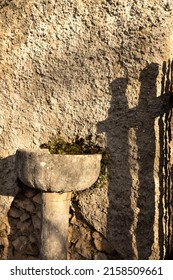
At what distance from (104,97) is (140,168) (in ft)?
1.74

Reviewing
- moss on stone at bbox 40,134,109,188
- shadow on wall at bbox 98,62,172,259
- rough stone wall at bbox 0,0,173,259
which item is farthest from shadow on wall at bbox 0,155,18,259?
shadow on wall at bbox 98,62,172,259

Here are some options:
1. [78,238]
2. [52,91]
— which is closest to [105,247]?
[78,238]

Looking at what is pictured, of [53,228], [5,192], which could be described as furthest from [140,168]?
[5,192]

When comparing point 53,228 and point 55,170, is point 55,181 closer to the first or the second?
point 55,170

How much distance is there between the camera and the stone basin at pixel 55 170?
1.52m

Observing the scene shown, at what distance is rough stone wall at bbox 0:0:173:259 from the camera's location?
173 cm

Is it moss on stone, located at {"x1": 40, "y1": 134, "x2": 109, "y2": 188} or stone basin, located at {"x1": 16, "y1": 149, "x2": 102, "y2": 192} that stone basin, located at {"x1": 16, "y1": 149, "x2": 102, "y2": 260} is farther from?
moss on stone, located at {"x1": 40, "y1": 134, "x2": 109, "y2": 188}

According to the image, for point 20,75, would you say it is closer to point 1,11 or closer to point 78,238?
point 1,11

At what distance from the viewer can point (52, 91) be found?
1950mm

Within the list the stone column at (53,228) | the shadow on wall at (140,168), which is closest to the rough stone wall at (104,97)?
the shadow on wall at (140,168)

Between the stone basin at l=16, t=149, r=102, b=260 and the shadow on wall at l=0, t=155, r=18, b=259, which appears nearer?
the stone basin at l=16, t=149, r=102, b=260

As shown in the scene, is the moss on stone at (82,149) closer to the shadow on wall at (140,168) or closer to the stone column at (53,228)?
the shadow on wall at (140,168)

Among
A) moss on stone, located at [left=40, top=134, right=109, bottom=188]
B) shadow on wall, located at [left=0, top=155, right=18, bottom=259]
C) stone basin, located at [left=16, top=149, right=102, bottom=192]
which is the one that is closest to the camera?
stone basin, located at [left=16, top=149, right=102, bottom=192]

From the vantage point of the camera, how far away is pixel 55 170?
1.52 metres
